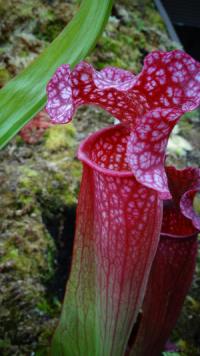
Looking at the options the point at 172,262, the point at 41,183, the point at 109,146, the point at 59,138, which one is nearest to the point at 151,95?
the point at 109,146

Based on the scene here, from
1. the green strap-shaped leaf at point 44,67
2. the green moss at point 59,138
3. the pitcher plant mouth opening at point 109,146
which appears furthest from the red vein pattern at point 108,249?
the green moss at point 59,138

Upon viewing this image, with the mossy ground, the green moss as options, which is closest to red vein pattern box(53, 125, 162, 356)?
the mossy ground

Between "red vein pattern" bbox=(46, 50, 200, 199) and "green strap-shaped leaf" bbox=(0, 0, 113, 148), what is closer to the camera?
"red vein pattern" bbox=(46, 50, 200, 199)

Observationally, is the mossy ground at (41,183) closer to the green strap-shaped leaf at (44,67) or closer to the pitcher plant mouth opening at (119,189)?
the pitcher plant mouth opening at (119,189)

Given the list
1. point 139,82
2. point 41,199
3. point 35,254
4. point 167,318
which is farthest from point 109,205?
point 41,199

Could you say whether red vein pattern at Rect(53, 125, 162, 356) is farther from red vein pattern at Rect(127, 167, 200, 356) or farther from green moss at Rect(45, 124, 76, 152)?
green moss at Rect(45, 124, 76, 152)

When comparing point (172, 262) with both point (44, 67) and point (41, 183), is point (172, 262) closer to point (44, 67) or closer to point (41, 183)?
point (44, 67)
